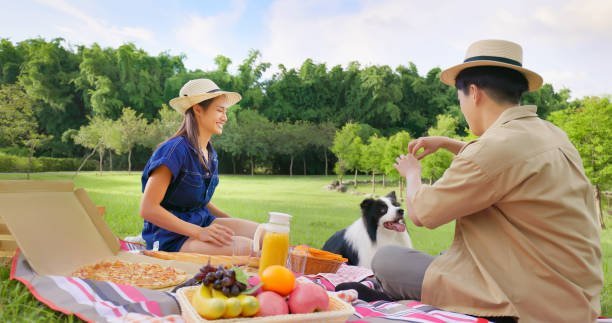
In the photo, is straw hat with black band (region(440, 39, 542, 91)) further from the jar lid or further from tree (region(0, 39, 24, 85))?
tree (region(0, 39, 24, 85))

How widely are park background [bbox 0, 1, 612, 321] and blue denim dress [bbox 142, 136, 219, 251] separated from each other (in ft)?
21.6

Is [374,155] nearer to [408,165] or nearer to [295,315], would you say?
[408,165]

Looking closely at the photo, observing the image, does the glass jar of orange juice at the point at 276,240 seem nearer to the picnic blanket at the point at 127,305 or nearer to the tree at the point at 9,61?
the picnic blanket at the point at 127,305

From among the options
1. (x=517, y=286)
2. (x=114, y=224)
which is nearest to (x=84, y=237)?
(x=517, y=286)

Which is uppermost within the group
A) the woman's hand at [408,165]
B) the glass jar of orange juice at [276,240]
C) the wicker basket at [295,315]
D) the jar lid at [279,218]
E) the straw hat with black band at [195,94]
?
the straw hat with black band at [195,94]

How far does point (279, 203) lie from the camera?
10.4 meters

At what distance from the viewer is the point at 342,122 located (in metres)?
12.3

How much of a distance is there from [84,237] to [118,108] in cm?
1137

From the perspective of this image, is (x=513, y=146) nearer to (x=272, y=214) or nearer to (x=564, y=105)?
(x=272, y=214)

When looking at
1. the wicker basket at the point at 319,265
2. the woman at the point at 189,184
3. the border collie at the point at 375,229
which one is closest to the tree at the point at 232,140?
the border collie at the point at 375,229

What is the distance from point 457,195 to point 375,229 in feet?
6.10

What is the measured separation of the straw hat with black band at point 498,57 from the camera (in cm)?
174

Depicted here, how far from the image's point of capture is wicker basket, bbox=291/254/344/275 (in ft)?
8.66

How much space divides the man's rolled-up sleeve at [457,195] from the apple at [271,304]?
1.89 feet
